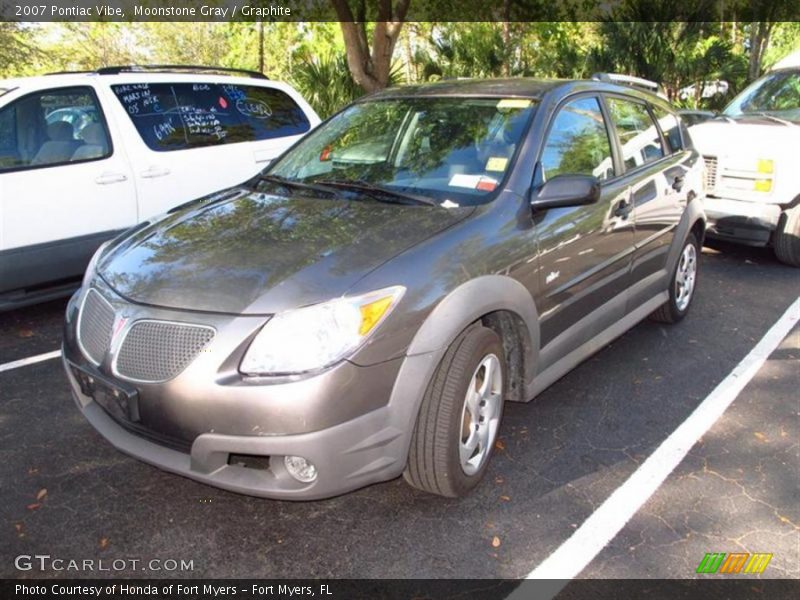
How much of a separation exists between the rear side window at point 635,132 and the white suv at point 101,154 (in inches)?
132

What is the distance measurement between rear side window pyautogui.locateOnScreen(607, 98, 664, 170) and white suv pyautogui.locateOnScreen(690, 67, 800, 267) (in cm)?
239

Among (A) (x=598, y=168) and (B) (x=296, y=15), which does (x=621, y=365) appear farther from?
(B) (x=296, y=15)

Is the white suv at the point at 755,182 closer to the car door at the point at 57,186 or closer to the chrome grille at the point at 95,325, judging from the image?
the car door at the point at 57,186

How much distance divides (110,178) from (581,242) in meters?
3.66

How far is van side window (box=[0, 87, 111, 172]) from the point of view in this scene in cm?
503

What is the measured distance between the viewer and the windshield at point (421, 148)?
3.49m

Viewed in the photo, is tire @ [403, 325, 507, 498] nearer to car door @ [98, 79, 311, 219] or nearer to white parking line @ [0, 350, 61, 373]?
white parking line @ [0, 350, 61, 373]

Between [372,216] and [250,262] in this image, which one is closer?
[250,262]

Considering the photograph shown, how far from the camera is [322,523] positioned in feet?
9.86

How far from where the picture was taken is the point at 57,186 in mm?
5133

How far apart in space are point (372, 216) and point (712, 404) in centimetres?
233

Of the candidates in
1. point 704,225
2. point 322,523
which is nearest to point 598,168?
point 704,225

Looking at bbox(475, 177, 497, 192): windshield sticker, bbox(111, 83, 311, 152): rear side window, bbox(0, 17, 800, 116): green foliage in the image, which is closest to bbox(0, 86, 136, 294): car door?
bbox(111, 83, 311, 152): rear side window

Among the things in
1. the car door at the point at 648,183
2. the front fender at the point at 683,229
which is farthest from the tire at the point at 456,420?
the front fender at the point at 683,229
